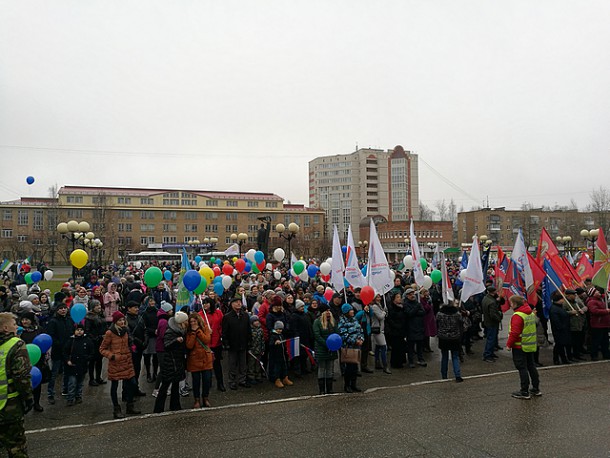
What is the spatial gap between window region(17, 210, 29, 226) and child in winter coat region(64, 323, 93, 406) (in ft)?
286

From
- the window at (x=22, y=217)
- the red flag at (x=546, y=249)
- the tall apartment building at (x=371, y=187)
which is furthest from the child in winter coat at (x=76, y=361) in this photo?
the tall apartment building at (x=371, y=187)

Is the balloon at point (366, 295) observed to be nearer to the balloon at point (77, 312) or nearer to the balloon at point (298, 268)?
the balloon at point (77, 312)

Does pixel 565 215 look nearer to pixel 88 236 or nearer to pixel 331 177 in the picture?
pixel 331 177

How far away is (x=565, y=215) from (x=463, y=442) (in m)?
110

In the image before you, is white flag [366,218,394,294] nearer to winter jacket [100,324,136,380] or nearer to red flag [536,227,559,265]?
red flag [536,227,559,265]

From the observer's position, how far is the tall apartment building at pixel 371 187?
116 metres

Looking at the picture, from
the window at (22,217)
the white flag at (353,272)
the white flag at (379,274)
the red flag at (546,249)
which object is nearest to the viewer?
the white flag at (379,274)

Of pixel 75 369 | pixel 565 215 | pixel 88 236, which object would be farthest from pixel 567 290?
pixel 565 215

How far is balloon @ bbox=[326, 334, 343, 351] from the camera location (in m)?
7.62

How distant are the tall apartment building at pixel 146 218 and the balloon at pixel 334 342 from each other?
6512 centimetres

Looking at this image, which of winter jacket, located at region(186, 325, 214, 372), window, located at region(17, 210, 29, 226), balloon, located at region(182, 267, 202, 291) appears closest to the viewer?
winter jacket, located at region(186, 325, 214, 372)

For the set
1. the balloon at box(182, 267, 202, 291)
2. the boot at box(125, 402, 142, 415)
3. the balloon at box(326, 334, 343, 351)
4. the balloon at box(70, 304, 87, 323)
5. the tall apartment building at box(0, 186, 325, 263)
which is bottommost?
the boot at box(125, 402, 142, 415)

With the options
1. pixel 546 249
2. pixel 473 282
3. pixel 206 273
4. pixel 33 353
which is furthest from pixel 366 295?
pixel 206 273

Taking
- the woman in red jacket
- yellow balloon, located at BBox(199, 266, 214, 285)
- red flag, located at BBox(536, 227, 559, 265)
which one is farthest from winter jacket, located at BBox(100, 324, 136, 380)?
the woman in red jacket
